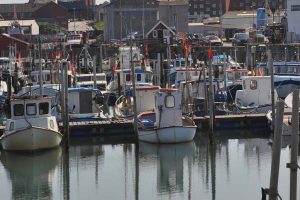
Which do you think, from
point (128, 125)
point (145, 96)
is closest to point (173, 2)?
point (145, 96)

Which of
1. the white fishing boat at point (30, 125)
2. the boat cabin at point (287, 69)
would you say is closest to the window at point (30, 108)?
the white fishing boat at point (30, 125)

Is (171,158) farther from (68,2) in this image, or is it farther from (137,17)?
(68,2)

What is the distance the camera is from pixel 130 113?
36.8 meters

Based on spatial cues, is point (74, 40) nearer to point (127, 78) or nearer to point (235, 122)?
point (127, 78)

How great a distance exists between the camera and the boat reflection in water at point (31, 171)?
83.4 feet

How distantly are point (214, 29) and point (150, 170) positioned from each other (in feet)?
203

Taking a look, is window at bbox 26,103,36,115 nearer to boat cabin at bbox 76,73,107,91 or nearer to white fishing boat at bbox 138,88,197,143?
white fishing boat at bbox 138,88,197,143

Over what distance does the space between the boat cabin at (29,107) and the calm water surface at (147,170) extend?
1507 mm

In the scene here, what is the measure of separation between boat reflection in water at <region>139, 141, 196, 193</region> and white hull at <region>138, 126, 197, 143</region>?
232 mm

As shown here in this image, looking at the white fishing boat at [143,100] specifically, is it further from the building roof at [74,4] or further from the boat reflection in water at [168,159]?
the building roof at [74,4]

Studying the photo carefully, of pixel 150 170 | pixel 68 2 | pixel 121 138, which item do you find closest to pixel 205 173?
pixel 150 170

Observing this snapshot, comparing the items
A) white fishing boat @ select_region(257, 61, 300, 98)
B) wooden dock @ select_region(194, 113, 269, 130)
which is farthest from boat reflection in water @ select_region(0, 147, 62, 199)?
white fishing boat @ select_region(257, 61, 300, 98)

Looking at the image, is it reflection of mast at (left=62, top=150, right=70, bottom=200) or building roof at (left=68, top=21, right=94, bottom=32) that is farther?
building roof at (left=68, top=21, right=94, bottom=32)

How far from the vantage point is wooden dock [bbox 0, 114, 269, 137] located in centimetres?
3347
